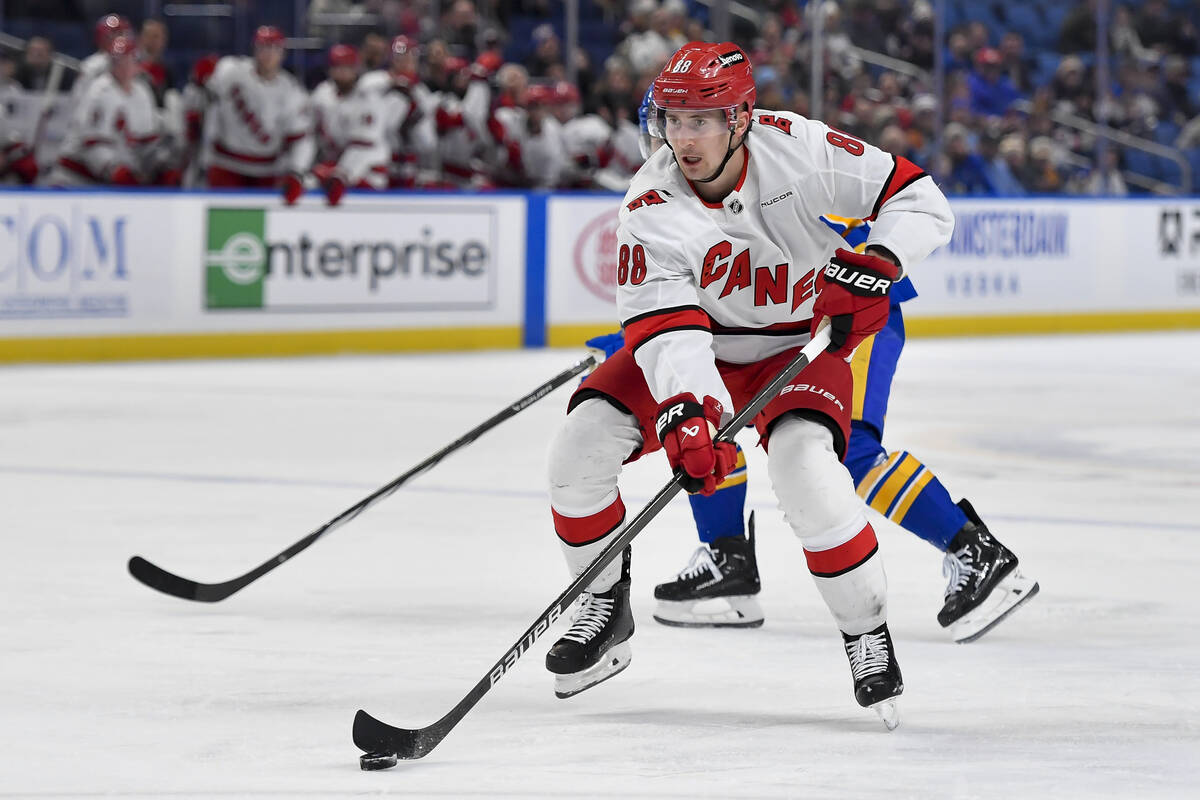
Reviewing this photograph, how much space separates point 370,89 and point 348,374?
6.26 feet

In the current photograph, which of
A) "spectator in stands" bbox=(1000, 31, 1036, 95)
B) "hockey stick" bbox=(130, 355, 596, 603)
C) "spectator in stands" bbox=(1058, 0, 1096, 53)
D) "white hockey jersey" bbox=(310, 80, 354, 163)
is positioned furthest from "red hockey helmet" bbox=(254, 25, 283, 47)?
"hockey stick" bbox=(130, 355, 596, 603)

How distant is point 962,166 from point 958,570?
29.5ft

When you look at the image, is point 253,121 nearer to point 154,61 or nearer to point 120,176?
point 154,61

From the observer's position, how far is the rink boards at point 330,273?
9688 mm

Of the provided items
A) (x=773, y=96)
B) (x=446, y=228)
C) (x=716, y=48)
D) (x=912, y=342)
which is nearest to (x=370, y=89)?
(x=446, y=228)

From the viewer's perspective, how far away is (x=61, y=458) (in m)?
6.34

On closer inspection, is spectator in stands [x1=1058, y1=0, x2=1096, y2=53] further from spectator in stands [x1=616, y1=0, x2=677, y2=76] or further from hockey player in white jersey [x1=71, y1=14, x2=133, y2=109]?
hockey player in white jersey [x1=71, y1=14, x2=133, y2=109]

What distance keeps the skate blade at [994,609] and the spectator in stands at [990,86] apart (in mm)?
9853

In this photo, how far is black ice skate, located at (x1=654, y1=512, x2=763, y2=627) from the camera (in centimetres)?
397

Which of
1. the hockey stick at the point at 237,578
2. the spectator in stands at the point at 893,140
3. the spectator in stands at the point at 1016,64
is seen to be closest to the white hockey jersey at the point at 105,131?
the spectator in stands at the point at 893,140

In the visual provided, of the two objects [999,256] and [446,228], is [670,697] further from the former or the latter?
[999,256]

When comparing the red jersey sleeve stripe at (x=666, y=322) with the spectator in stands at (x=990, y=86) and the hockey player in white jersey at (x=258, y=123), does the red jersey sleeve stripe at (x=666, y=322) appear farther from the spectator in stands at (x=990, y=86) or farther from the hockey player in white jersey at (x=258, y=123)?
the spectator in stands at (x=990, y=86)

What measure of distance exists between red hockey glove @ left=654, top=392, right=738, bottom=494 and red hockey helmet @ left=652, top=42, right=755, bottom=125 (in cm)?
52

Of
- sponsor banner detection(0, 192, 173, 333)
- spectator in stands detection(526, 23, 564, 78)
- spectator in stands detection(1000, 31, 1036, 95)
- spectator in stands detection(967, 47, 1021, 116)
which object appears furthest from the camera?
spectator in stands detection(1000, 31, 1036, 95)
